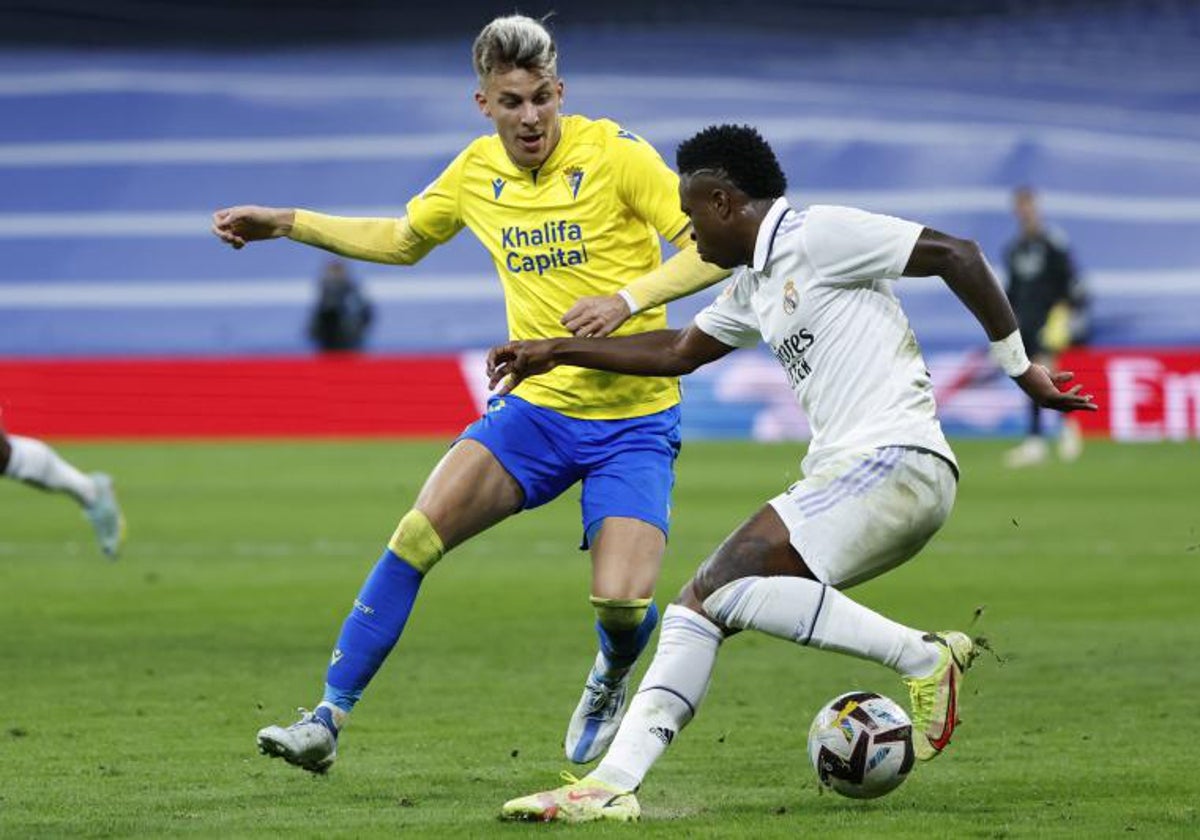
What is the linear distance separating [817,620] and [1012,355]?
94 cm

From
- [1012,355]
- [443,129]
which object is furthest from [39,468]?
[443,129]

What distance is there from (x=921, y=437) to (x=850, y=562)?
395 mm

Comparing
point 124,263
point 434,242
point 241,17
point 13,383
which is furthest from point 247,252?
point 434,242

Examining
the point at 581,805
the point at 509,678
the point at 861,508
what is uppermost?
the point at 861,508

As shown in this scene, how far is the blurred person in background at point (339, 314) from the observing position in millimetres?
28844

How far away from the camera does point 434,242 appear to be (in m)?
7.83

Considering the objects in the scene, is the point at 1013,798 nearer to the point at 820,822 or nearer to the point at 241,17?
the point at 820,822

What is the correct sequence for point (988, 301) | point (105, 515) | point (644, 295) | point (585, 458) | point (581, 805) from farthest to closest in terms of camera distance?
1. point (105, 515)
2. point (585, 458)
3. point (644, 295)
4. point (988, 301)
5. point (581, 805)

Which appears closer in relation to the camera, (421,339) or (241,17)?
(421,339)

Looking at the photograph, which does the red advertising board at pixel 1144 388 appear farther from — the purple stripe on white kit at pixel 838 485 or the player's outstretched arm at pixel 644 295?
the purple stripe on white kit at pixel 838 485

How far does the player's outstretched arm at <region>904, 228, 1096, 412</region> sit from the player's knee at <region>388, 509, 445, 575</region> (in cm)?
183

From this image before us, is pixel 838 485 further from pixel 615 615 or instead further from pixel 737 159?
pixel 615 615

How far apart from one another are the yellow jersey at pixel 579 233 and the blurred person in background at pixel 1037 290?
14251 mm

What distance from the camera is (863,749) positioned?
6.19 meters
